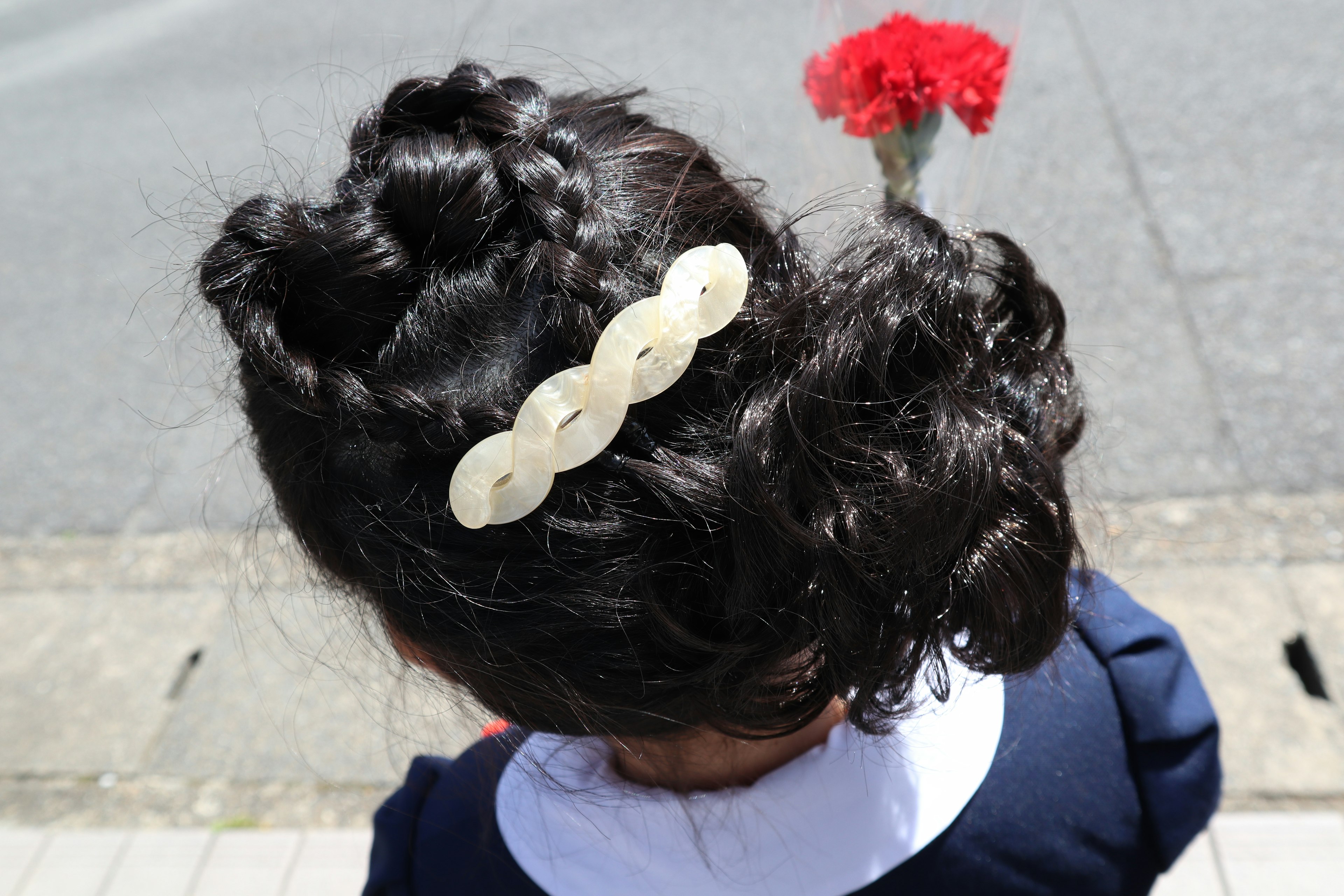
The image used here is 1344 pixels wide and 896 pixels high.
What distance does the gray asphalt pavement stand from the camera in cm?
262

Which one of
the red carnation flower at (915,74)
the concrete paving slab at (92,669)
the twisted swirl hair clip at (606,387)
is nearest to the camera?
the twisted swirl hair clip at (606,387)

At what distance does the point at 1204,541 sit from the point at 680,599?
215 cm

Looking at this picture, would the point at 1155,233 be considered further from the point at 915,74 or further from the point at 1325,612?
the point at 915,74

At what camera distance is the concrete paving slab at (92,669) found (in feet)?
7.70

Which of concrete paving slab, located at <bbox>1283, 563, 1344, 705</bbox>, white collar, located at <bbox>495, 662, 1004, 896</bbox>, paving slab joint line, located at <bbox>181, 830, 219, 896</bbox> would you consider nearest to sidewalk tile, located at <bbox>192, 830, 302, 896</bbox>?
paving slab joint line, located at <bbox>181, 830, 219, 896</bbox>

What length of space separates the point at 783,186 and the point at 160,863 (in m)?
2.95

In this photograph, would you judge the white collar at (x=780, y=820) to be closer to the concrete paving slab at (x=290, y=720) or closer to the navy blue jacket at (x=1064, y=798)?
the navy blue jacket at (x=1064, y=798)

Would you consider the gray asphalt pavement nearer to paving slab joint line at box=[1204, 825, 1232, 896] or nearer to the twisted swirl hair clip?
the twisted swirl hair clip

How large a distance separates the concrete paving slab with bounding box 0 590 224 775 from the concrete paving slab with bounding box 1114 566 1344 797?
94.3 inches

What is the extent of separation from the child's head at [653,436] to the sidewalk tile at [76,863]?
1.82 meters

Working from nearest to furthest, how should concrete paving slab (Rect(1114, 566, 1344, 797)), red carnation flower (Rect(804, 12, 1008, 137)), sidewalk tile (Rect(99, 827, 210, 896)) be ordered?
red carnation flower (Rect(804, 12, 1008, 137)), concrete paving slab (Rect(1114, 566, 1344, 797)), sidewalk tile (Rect(99, 827, 210, 896))

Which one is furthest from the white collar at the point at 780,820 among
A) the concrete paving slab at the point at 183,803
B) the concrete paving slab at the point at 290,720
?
the concrete paving slab at the point at 183,803

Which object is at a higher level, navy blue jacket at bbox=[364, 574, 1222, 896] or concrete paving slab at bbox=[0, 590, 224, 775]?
navy blue jacket at bbox=[364, 574, 1222, 896]

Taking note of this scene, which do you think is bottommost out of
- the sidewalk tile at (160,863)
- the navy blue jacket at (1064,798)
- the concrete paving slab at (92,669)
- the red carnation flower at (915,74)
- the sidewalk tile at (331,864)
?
the sidewalk tile at (331,864)
